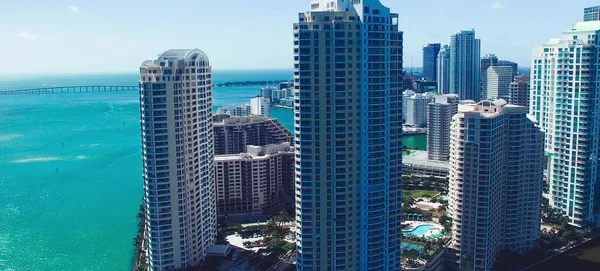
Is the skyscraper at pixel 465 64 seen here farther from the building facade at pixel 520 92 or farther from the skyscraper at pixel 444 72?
the building facade at pixel 520 92

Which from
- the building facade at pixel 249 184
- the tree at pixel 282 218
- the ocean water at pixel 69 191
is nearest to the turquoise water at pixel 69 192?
the ocean water at pixel 69 191

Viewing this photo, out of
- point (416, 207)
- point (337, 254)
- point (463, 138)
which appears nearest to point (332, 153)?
point (337, 254)

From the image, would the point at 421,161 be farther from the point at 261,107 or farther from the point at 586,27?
the point at 261,107

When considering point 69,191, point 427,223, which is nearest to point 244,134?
point 69,191

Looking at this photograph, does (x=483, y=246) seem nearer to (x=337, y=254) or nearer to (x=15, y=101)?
(x=337, y=254)

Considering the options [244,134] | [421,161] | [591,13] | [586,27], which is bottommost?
[421,161]

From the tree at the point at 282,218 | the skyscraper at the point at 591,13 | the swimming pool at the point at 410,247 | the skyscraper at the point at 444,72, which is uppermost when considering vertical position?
the skyscraper at the point at 591,13
